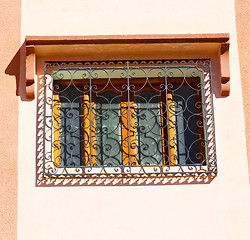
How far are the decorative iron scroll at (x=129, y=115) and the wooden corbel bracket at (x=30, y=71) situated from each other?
172 mm

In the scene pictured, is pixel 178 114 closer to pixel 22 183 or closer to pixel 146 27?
pixel 146 27

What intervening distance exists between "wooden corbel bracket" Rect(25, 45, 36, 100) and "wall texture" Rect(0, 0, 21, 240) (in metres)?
0.16

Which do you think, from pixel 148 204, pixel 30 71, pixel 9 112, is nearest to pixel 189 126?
pixel 148 204

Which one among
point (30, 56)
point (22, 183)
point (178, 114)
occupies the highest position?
point (30, 56)

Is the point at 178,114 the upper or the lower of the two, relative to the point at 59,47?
lower

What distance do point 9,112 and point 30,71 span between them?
0.52 metres

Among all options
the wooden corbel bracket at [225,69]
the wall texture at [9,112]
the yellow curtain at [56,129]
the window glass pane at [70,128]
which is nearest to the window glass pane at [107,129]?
the window glass pane at [70,128]

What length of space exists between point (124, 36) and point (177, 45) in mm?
626

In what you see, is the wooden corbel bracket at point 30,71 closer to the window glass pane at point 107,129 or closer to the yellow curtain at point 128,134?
the window glass pane at point 107,129

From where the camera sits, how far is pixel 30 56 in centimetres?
745

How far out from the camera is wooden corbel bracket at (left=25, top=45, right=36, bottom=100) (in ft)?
24.3

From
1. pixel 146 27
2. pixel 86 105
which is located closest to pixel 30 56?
pixel 86 105

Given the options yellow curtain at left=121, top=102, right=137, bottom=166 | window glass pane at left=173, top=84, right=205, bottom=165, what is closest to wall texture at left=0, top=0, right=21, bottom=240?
yellow curtain at left=121, top=102, right=137, bottom=166

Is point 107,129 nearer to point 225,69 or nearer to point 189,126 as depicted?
point 189,126
